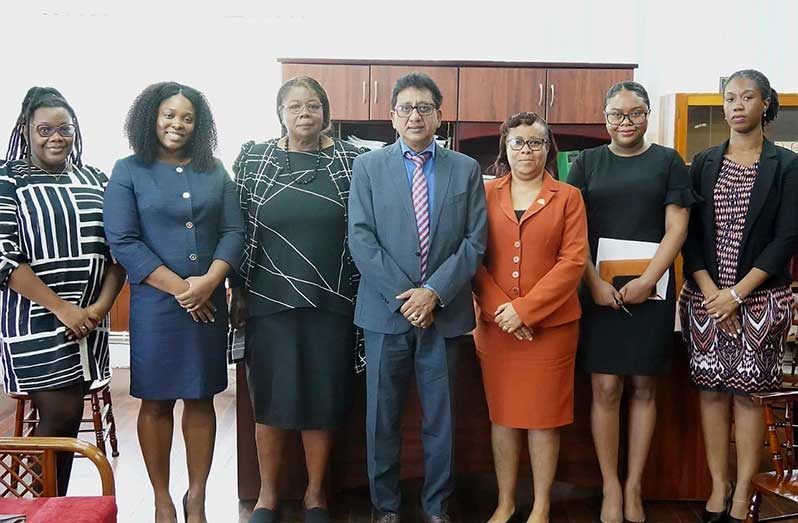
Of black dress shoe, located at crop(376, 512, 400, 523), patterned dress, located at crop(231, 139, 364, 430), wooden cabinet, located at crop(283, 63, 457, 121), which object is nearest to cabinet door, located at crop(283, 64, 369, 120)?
wooden cabinet, located at crop(283, 63, 457, 121)

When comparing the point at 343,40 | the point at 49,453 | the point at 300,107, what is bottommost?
the point at 49,453

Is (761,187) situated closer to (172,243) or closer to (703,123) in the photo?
(172,243)

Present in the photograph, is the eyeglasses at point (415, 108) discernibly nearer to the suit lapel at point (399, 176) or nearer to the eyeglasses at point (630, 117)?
the suit lapel at point (399, 176)

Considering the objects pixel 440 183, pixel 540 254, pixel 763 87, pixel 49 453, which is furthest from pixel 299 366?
pixel 763 87

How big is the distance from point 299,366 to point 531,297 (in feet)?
2.55

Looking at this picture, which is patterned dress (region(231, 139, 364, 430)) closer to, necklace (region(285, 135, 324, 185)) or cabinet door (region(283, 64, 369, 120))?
necklace (region(285, 135, 324, 185))

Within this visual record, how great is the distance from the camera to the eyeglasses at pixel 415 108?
2635mm

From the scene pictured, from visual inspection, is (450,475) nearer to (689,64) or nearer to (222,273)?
(222,273)

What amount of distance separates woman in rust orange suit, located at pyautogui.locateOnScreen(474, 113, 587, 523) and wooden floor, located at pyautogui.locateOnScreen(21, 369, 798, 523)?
1.12 feet

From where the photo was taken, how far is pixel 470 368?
3141mm

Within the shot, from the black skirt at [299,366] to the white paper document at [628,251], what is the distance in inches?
34.1

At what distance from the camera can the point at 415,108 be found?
263cm

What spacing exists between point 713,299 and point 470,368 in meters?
0.91

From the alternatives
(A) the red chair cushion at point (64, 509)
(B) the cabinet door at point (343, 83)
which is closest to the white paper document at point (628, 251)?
(A) the red chair cushion at point (64, 509)
